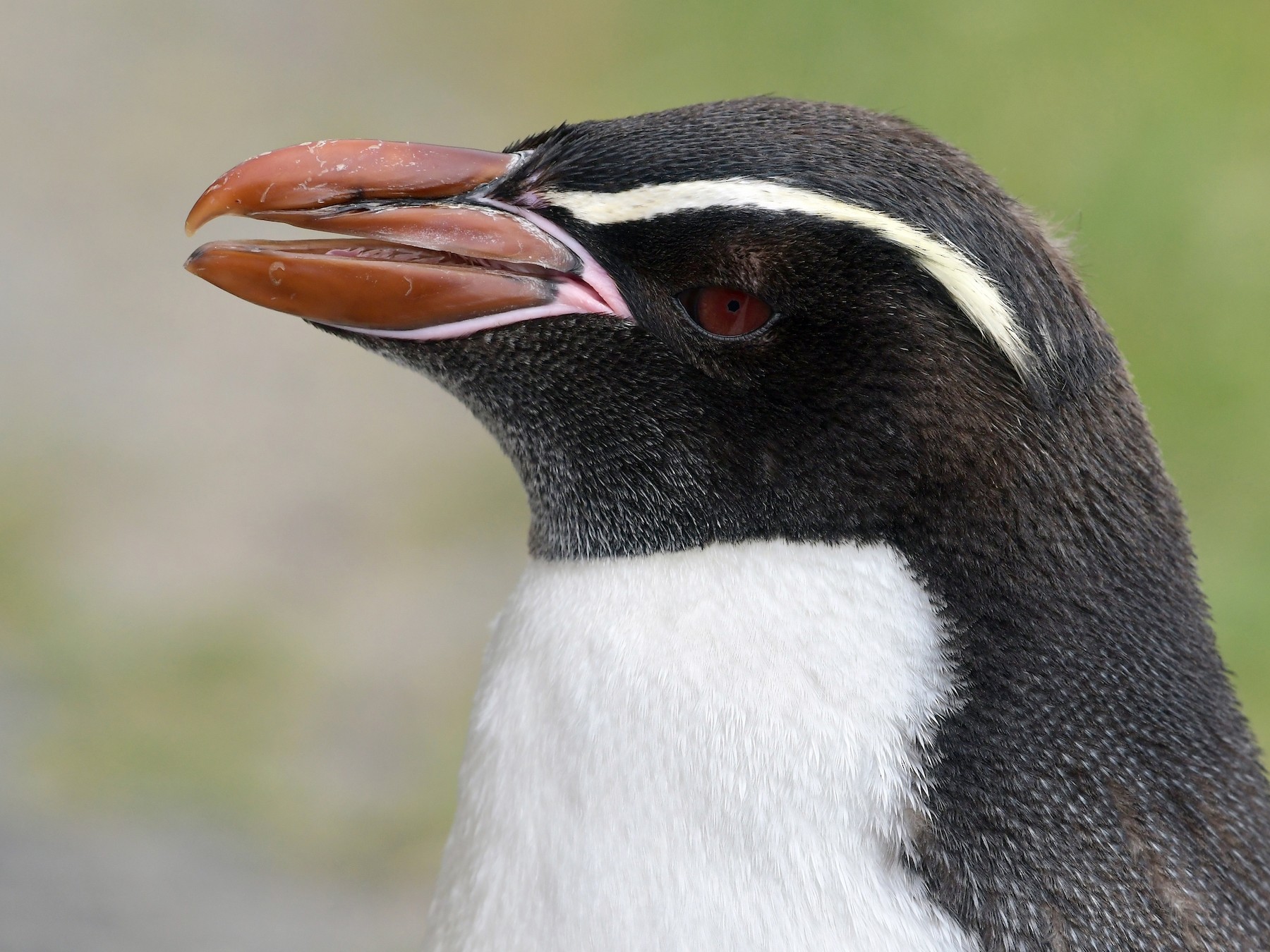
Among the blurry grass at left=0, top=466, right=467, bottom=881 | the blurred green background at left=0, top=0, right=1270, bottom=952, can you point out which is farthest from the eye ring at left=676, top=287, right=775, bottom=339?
the blurry grass at left=0, top=466, right=467, bottom=881

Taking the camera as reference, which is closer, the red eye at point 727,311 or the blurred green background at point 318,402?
the red eye at point 727,311

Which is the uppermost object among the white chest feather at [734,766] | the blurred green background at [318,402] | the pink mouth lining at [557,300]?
the blurred green background at [318,402]

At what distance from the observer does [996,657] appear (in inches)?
44.3

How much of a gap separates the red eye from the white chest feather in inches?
7.5

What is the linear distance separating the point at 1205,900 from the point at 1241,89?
411 cm

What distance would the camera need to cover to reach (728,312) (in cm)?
113

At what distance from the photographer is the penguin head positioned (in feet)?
3.59

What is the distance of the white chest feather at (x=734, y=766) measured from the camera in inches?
43.8

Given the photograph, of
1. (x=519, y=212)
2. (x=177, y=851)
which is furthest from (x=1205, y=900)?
(x=177, y=851)

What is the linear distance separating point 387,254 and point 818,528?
0.43 meters

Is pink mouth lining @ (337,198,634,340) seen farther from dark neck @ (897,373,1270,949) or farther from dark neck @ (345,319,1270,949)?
dark neck @ (897,373,1270,949)

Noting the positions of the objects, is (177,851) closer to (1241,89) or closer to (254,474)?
(254,474)

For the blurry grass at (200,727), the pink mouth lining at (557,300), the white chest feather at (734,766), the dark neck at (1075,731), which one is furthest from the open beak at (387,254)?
the blurry grass at (200,727)

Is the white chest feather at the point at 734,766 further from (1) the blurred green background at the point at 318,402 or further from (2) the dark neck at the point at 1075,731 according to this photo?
(1) the blurred green background at the point at 318,402
